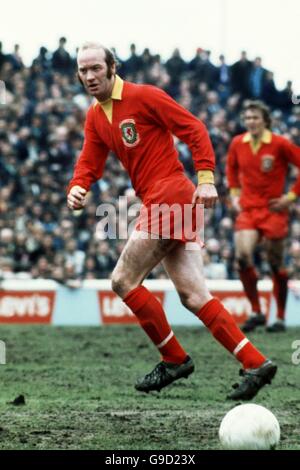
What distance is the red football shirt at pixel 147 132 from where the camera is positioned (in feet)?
23.1

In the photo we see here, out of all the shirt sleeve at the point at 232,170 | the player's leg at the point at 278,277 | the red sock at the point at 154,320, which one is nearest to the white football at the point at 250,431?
the red sock at the point at 154,320

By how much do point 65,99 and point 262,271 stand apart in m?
4.88

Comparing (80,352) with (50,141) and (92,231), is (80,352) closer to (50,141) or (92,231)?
(92,231)

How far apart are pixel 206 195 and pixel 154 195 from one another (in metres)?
0.51

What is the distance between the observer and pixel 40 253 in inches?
663

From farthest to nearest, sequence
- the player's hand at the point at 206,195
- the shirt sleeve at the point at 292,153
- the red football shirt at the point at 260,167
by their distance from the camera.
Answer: the red football shirt at the point at 260,167, the shirt sleeve at the point at 292,153, the player's hand at the point at 206,195

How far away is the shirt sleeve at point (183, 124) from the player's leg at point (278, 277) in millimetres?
6613

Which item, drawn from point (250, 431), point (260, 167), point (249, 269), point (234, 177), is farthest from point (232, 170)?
point (250, 431)

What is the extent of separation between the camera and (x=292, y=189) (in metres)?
13.3

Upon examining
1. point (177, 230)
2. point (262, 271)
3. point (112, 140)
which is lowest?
point (262, 271)

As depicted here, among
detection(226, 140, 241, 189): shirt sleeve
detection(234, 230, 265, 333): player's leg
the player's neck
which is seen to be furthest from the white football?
detection(226, 140, 241, 189): shirt sleeve

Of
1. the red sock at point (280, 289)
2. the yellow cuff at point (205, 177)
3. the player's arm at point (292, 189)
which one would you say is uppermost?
the yellow cuff at point (205, 177)

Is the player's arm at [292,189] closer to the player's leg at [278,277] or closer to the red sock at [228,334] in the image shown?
the player's leg at [278,277]
